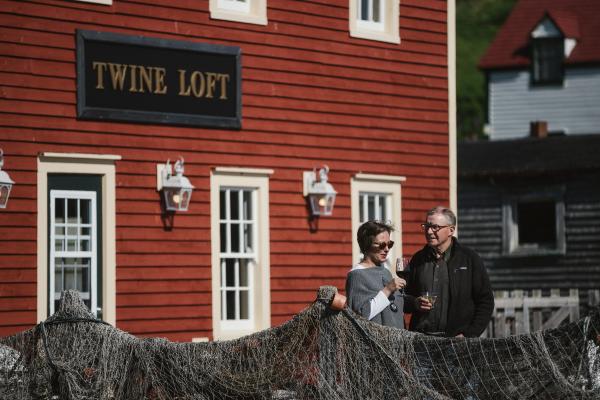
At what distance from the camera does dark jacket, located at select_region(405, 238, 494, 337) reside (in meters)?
10.3

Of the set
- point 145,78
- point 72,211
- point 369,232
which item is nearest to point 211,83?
point 145,78

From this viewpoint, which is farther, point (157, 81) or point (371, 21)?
point (371, 21)

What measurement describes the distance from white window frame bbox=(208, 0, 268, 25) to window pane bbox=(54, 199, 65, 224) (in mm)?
3013

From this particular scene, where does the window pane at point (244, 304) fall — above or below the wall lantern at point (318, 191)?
below

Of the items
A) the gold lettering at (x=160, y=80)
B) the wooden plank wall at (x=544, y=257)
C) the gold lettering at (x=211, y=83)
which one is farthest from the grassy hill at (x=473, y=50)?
the gold lettering at (x=160, y=80)

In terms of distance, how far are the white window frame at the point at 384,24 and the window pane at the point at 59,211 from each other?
5.15m

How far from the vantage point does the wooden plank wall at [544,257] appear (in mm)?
28391

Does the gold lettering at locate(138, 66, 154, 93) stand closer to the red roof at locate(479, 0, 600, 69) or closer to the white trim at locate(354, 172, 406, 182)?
the white trim at locate(354, 172, 406, 182)

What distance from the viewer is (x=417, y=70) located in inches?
741

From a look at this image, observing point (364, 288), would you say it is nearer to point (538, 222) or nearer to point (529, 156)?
point (538, 222)

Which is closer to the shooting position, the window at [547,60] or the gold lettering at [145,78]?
the gold lettering at [145,78]

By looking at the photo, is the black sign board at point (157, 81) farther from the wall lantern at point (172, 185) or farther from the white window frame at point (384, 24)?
the white window frame at point (384, 24)

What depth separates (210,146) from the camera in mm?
16203

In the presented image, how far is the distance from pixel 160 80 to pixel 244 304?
2.95m
